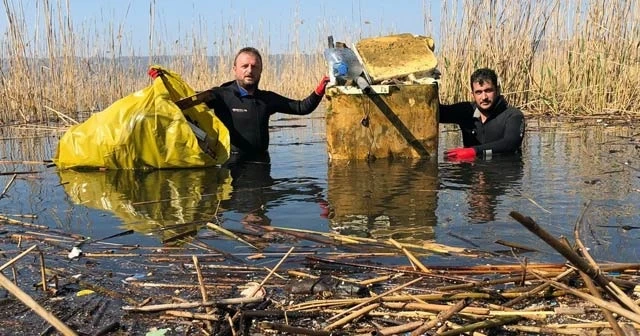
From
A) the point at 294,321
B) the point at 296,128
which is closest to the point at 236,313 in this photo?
the point at 294,321

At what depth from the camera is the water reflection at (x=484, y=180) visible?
354cm

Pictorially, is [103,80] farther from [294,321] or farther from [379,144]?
[294,321]

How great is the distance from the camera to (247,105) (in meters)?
5.74

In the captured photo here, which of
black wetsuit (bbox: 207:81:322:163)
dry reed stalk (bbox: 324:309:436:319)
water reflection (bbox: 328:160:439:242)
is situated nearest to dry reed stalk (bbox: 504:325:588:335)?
dry reed stalk (bbox: 324:309:436:319)

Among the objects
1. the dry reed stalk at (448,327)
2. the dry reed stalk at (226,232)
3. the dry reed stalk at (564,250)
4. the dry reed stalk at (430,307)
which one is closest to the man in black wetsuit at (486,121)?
the dry reed stalk at (226,232)

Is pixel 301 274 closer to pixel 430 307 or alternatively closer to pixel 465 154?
pixel 430 307

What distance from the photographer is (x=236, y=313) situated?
190 centimetres

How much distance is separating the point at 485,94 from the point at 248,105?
217 cm

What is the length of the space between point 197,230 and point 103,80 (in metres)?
→ 9.09

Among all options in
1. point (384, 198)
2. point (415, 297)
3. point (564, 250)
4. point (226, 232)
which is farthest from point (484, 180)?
point (564, 250)

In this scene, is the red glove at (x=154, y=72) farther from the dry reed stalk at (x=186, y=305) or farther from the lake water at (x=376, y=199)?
the dry reed stalk at (x=186, y=305)

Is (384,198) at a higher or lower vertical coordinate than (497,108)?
lower

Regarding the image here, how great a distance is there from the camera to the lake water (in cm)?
302

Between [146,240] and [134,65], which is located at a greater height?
[134,65]
